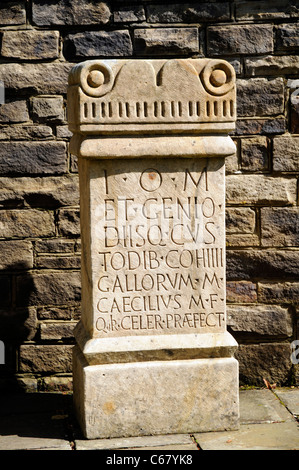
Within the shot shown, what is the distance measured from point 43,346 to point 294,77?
2104 mm

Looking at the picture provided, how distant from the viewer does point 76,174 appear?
13.6 ft

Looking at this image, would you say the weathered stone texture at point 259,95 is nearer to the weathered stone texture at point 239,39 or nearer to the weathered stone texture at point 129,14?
the weathered stone texture at point 239,39

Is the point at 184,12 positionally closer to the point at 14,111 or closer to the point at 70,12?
the point at 70,12

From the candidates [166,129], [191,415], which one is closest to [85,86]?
[166,129]

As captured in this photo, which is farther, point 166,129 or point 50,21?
point 50,21

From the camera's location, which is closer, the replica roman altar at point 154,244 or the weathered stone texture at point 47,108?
the replica roman altar at point 154,244

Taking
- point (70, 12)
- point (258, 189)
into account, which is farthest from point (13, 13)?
point (258, 189)

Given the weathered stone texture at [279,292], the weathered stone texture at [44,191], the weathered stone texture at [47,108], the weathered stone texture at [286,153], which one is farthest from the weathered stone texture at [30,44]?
the weathered stone texture at [279,292]

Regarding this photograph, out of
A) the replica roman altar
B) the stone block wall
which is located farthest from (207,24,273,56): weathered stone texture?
the replica roman altar

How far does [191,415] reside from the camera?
3432 millimetres

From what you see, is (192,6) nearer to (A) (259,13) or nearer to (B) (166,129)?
(A) (259,13)

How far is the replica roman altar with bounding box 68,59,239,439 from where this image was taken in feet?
10.7

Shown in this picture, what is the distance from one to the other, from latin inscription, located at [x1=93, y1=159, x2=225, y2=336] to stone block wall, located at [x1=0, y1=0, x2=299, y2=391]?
0.77 metres

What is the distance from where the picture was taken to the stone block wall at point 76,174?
13.3 feet
